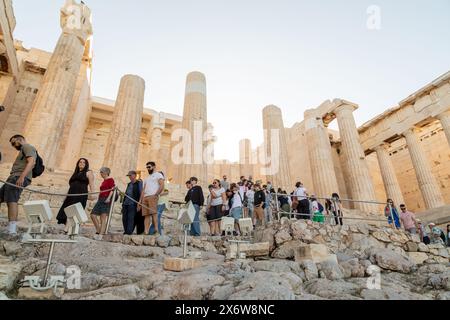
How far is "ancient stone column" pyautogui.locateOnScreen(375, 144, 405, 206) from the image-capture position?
18.0 m

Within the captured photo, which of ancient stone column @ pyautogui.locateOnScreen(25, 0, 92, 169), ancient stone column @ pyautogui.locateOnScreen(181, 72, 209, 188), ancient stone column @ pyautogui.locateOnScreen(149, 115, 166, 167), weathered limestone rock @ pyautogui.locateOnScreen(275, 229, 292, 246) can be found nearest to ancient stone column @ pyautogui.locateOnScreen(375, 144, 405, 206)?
ancient stone column @ pyautogui.locateOnScreen(181, 72, 209, 188)

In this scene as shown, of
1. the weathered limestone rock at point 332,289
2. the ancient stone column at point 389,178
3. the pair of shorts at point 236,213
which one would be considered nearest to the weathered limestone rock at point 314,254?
the weathered limestone rock at point 332,289

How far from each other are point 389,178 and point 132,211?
18.7 meters

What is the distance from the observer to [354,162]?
58.4 ft

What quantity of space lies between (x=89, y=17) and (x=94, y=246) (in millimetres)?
14486

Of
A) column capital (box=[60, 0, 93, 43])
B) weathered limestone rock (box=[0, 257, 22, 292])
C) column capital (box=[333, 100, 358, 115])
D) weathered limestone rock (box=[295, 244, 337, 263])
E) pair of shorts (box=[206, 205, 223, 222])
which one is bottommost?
weathered limestone rock (box=[0, 257, 22, 292])

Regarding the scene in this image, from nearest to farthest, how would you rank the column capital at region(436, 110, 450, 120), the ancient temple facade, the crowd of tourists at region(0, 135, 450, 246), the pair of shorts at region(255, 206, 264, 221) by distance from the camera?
the crowd of tourists at region(0, 135, 450, 246) → the pair of shorts at region(255, 206, 264, 221) → the ancient temple facade → the column capital at region(436, 110, 450, 120)

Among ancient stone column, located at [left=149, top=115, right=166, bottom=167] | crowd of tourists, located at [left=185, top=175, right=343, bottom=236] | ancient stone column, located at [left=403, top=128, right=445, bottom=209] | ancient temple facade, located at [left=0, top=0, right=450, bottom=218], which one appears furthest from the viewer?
ancient stone column, located at [left=149, top=115, right=166, bottom=167]

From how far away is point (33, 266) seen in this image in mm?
3367

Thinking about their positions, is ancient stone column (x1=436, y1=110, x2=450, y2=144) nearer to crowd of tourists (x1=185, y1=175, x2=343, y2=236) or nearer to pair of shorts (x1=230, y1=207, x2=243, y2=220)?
crowd of tourists (x1=185, y1=175, x2=343, y2=236)

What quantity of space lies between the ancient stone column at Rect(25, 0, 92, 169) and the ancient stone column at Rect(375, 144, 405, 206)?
65.1 feet

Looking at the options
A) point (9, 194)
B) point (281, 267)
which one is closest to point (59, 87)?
point (9, 194)

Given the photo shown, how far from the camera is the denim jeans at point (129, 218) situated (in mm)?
5898
